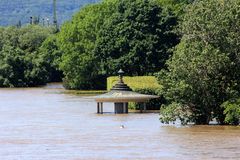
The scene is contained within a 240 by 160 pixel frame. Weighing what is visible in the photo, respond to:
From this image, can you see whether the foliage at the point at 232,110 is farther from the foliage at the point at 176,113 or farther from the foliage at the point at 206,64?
the foliage at the point at 176,113

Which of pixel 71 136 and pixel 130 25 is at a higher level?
pixel 130 25

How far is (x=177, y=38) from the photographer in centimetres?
7356

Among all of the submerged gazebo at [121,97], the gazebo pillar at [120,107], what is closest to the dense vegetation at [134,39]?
the submerged gazebo at [121,97]

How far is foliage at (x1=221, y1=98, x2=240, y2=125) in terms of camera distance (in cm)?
3866

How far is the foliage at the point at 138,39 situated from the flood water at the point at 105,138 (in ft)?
69.7

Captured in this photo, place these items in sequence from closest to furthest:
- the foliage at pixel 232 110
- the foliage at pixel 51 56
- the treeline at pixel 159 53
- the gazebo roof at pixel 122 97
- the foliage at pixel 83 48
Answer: the foliage at pixel 232 110 → the treeline at pixel 159 53 → the gazebo roof at pixel 122 97 → the foliage at pixel 83 48 → the foliage at pixel 51 56

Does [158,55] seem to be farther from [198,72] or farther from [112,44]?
[198,72]

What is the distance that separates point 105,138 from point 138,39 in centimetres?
3809

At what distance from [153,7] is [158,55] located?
4.41m

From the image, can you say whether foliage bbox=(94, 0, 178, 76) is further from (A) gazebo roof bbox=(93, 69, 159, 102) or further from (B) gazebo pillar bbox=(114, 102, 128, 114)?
(B) gazebo pillar bbox=(114, 102, 128, 114)

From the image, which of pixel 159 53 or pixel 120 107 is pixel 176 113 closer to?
pixel 120 107

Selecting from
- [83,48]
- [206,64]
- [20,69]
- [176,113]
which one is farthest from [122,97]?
[20,69]

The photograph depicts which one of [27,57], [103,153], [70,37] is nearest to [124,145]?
[103,153]

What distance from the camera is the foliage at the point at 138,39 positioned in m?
72.7
